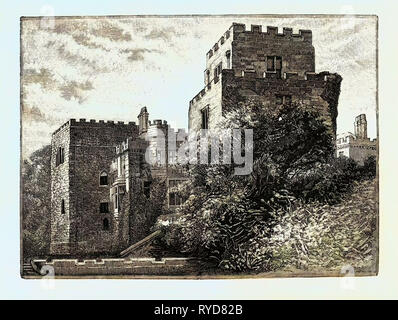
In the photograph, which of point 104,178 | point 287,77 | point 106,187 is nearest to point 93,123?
point 104,178

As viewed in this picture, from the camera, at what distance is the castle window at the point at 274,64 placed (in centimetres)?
1157

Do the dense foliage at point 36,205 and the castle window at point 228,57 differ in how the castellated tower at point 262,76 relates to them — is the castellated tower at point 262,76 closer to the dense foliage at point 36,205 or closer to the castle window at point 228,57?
the castle window at point 228,57

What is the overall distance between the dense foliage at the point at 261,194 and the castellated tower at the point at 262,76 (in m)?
0.23

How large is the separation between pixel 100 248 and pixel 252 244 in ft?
7.21

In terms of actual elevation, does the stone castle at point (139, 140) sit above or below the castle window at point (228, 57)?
below

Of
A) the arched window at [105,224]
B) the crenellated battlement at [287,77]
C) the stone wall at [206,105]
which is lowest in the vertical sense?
the arched window at [105,224]

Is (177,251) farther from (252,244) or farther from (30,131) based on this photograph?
(30,131)

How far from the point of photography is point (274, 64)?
1159 centimetres

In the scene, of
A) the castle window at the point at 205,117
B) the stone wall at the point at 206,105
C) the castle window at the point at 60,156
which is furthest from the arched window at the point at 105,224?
the castle window at the point at 205,117

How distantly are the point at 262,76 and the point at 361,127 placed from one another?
161 cm

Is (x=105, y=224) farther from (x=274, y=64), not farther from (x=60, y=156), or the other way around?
(x=274, y=64)

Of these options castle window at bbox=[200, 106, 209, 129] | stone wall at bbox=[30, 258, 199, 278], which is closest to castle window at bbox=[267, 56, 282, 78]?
castle window at bbox=[200, 106, 209, 129]

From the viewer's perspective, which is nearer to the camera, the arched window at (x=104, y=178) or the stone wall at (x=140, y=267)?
the stone wall at (x=140, y=267)

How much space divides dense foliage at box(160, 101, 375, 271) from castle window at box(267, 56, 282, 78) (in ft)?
1.85
